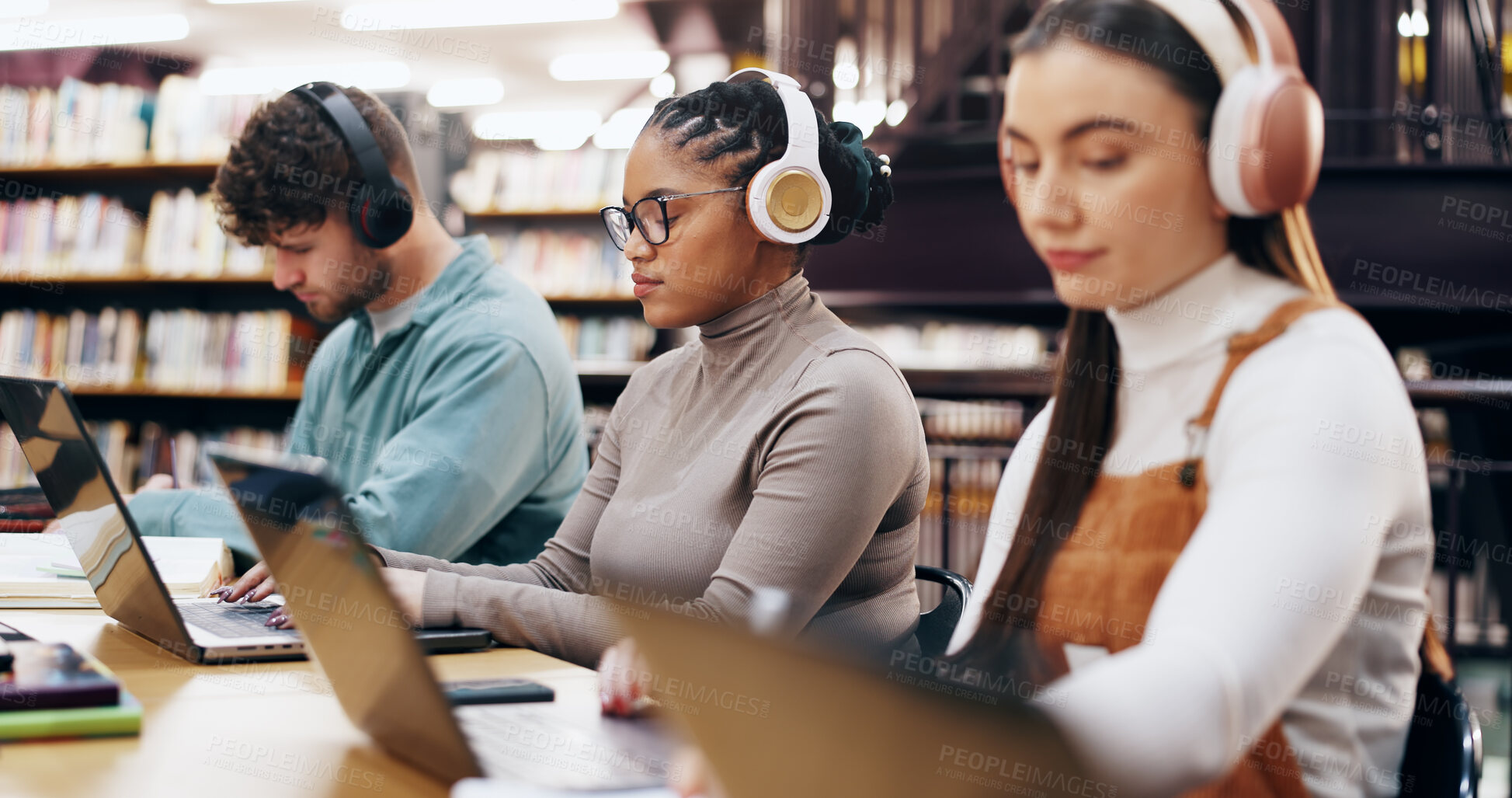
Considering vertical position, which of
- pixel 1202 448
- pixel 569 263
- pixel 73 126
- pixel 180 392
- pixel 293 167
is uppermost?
pixel 73 126

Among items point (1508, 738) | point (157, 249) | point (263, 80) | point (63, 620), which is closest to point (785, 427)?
point (63, 620)

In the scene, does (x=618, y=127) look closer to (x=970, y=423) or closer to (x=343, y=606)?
(x=970, y=423)

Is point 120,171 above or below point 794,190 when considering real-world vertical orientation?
above

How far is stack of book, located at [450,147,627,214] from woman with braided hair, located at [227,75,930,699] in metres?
2.68

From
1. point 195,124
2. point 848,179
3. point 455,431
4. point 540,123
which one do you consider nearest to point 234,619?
point 455,431

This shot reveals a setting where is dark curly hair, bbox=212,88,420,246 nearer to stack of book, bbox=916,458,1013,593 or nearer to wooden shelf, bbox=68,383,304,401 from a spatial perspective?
stack of book, bbox=916,458,1013,593

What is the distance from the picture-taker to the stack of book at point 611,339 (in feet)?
13.9

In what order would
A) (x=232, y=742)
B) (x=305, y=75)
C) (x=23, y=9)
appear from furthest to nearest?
(x=305, y=75) < (x=23, y=9) < (x=232, y=742)

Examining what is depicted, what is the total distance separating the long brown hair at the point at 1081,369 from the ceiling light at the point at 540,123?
6.81 m

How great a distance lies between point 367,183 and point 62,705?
106 cm

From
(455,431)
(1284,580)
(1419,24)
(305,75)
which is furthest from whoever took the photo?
(305,75)

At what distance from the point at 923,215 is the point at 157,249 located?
2.75 meters

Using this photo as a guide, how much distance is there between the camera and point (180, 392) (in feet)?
13.3

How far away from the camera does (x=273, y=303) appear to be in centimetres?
429
